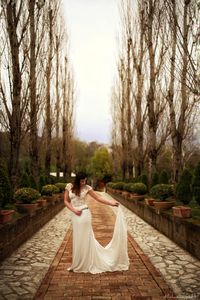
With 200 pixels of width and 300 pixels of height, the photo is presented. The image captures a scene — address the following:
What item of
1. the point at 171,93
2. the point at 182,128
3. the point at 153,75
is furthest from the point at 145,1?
the point at 182,128

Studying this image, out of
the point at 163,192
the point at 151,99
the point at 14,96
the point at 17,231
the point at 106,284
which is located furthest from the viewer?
the point at 151,99

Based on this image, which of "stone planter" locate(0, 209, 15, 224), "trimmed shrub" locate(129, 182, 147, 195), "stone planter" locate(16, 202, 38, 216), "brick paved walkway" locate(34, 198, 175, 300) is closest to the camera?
"brick paved walkway" locate(34, 198, 175, 300)

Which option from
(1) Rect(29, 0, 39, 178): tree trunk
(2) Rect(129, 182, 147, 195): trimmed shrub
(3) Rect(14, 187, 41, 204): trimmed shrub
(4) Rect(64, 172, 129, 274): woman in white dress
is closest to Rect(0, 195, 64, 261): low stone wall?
(3) Rect(14, 187, 41, 204): trimmed shrub

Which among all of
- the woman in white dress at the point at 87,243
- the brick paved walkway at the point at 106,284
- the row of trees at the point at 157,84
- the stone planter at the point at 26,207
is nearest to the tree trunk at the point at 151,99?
the row of trees at the point at 157,84

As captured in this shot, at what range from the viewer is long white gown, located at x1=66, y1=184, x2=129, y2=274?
592cm

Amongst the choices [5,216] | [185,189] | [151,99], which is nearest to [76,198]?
[5,216]

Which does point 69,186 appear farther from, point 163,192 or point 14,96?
point 14,96

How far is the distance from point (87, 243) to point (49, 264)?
1.00m

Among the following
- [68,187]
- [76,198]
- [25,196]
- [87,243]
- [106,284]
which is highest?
[68,187]

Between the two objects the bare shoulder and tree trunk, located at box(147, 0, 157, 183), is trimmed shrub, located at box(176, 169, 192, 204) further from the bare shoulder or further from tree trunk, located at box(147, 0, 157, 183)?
tree trunk, located at box(147, 0, 157, 183)

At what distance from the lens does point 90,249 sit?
234 inches

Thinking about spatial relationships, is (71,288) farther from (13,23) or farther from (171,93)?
(171,93)

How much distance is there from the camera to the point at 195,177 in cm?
948

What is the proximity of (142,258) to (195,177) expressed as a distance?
3.41m
